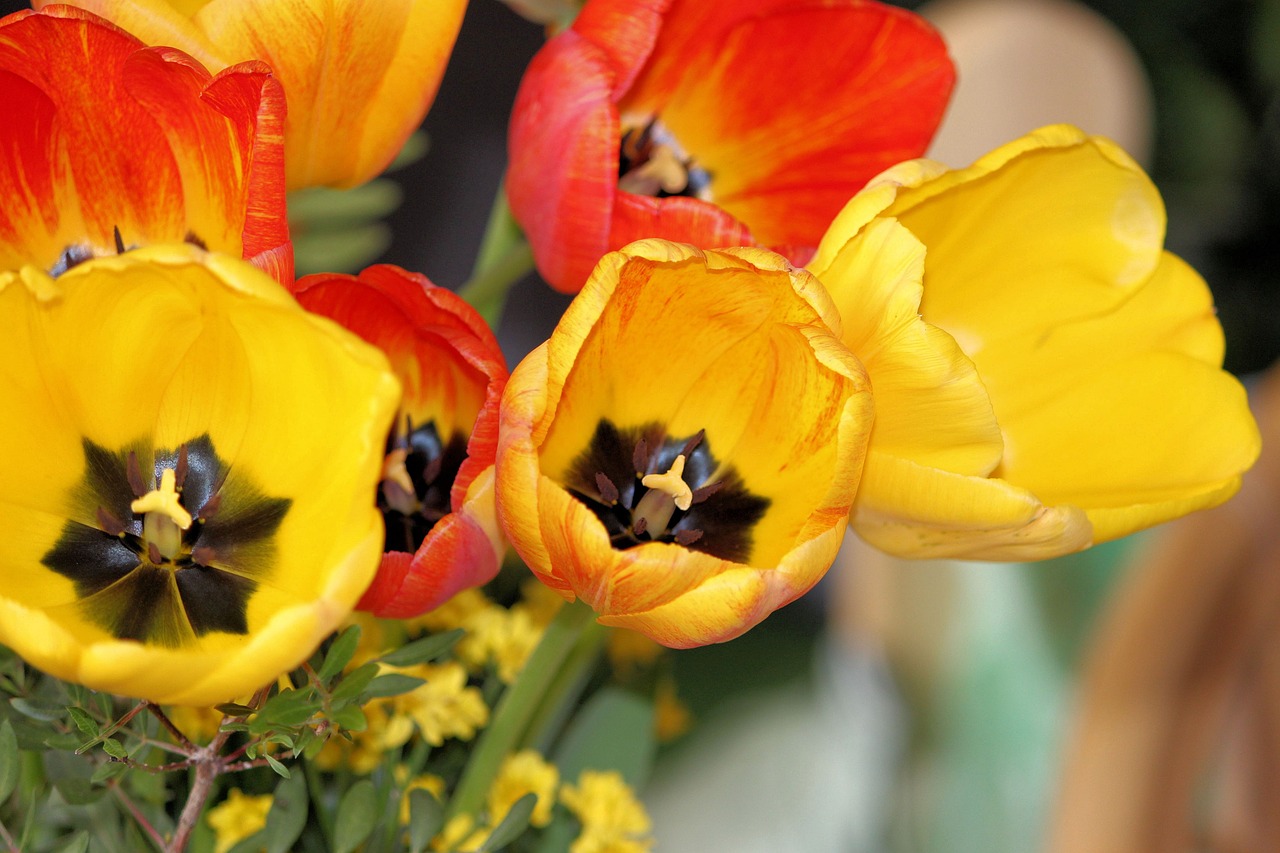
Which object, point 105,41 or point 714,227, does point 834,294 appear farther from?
point 105,41

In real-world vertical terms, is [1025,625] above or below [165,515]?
below

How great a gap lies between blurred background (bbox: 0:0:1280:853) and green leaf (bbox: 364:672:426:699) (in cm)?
28

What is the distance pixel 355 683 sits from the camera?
334mm

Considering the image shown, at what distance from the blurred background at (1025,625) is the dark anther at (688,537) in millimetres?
284

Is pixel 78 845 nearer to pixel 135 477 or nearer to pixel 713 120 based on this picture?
pixel 135 477

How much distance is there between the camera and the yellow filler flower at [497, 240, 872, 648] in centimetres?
30

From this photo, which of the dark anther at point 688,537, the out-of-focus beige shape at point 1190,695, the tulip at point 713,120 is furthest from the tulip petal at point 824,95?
the out-of-focus beige shape at point 1190,695

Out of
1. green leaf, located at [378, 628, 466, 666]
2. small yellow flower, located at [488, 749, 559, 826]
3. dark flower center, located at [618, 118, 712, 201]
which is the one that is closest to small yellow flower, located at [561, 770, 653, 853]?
small yellow flower, located at [488, 749, 559, 826]

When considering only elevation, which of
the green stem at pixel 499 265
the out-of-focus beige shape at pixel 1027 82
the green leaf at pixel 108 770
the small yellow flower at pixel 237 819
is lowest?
the out-of-focus beige shape at pixel 1027 82

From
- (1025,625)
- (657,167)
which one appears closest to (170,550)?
(657,167)

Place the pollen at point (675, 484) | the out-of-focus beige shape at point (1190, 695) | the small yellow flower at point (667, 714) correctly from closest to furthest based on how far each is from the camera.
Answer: the pollen at point (675, 484) → the small yellow flower at point (667, 714) → the out-of-focus beige shape at point (1190, 695)

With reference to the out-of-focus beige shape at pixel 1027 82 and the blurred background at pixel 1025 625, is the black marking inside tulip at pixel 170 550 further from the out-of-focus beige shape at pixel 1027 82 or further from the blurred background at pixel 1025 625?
the out-of-focus beige shape at pixel 1027 82

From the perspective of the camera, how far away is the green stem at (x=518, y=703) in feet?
1.26

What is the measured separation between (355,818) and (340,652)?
0.08 m
